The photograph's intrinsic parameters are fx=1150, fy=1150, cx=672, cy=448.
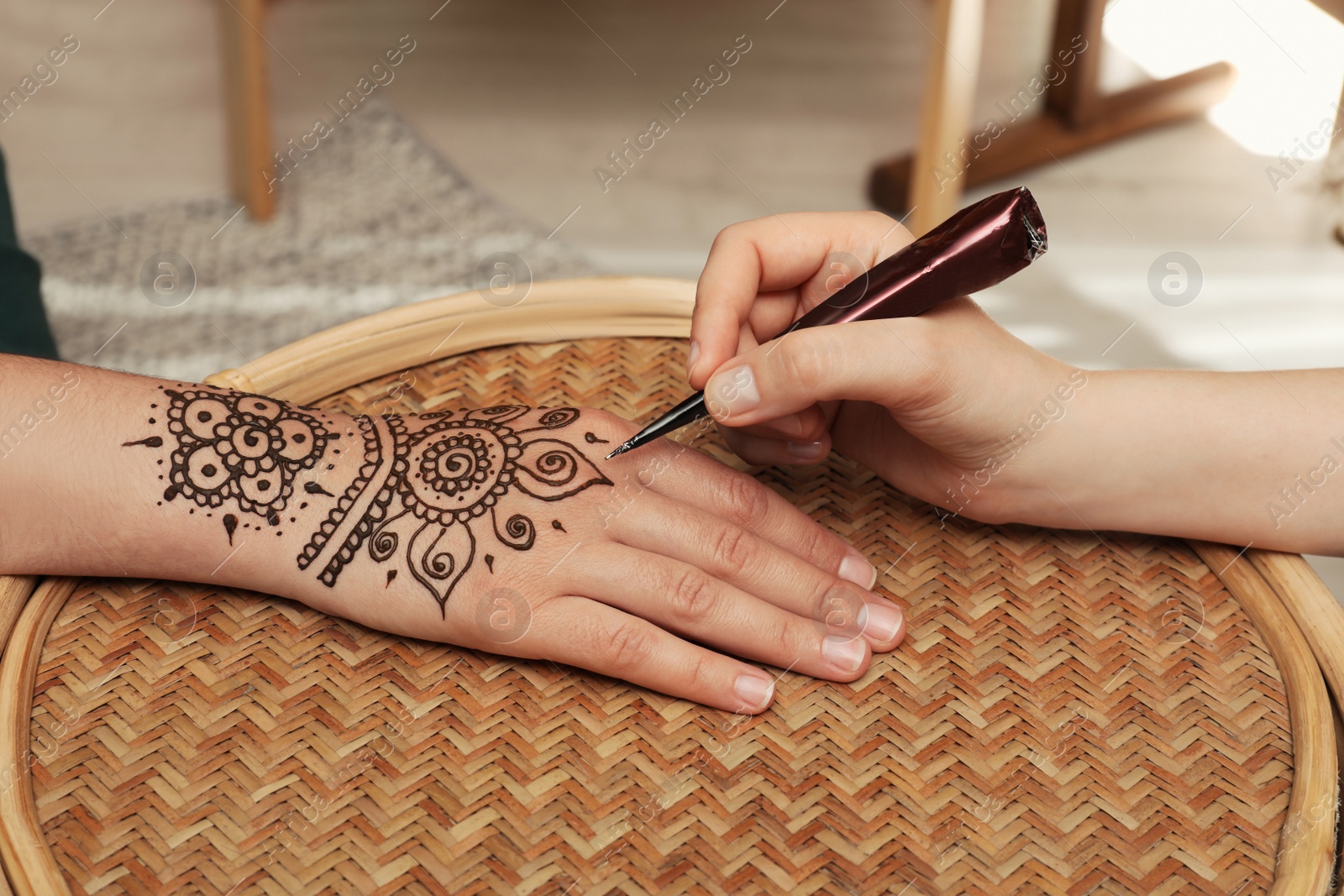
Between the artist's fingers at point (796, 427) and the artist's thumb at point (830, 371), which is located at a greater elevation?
the artist's thumb at point (830, 371)

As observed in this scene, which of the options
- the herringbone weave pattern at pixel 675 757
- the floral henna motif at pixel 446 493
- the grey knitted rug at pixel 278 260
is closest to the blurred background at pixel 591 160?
the grey knitted rug at pixel 278 260

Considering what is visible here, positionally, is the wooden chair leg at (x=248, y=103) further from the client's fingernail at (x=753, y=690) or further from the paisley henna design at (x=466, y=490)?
the client's fingernail at (x=753, y=690)

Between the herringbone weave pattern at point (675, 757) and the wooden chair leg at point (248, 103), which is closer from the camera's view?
the herringbone weave pattern at point (675, 757)

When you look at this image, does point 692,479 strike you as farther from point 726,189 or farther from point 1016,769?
point 726,189

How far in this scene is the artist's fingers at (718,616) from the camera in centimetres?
70

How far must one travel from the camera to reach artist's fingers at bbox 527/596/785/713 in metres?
0.67

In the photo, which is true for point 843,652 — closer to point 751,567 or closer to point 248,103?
point 751,567

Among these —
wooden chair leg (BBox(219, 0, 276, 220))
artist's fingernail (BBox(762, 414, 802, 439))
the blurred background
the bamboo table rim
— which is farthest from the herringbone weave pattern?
wooden chair leg (BBox(219, 0, 276, 220))

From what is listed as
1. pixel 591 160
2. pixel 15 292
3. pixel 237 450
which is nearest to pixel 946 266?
pixel 237 450

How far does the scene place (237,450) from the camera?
74 centimetres

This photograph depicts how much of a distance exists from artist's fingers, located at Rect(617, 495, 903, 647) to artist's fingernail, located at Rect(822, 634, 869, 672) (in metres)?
0.02

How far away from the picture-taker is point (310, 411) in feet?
2.58

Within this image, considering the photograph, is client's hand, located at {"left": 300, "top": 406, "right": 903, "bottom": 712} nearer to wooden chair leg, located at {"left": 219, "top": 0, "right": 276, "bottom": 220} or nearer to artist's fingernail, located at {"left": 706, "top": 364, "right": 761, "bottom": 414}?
artist's fingernail, located at {"left": 706, "top": 364, "right": 761, "bottom": 414}

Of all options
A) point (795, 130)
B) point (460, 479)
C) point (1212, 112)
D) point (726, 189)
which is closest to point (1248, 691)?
point (460, 479)
